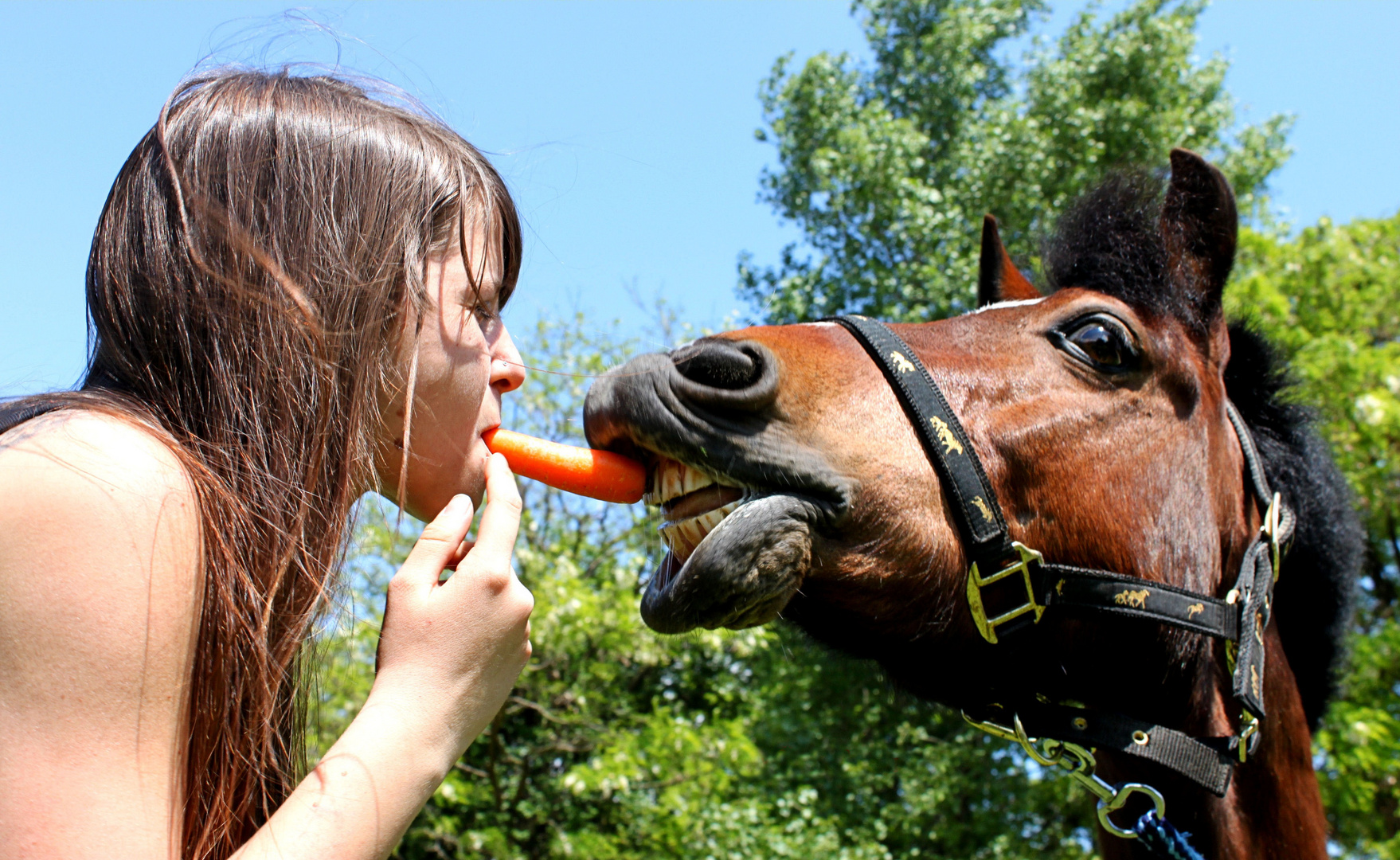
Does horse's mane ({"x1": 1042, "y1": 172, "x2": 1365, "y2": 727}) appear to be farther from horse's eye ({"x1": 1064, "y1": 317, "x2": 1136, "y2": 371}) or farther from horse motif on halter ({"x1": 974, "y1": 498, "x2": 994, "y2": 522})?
horse motif on halter ({"x1": 974, "y1": 498, "x2": 994, "y2": 522})

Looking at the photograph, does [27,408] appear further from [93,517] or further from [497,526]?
[497,526]

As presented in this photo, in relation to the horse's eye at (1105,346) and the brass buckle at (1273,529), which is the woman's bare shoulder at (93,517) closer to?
the horse's eye at (1105,346)

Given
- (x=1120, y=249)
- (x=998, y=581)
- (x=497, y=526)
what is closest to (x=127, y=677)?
(x=497, y=526)

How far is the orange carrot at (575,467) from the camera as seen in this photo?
1726 millimetres

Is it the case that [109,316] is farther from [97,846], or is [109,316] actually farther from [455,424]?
[97,846]

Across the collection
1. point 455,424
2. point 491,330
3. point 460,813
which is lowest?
point 460,813

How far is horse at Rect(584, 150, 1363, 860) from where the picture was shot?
5.51 ft

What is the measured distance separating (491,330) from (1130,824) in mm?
1835

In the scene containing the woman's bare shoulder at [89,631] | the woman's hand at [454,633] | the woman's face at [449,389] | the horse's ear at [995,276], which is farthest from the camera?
the horse's ear at [995,276]

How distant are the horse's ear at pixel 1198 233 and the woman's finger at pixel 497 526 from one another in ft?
5.85

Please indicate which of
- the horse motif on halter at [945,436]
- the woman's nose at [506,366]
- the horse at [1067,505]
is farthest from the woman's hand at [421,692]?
the horse motif on halter at [945,436]

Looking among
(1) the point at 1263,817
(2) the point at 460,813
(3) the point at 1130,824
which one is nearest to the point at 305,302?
(3) the point at 1130,824

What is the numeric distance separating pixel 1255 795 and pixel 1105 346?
1.09m

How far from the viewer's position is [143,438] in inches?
43.3
